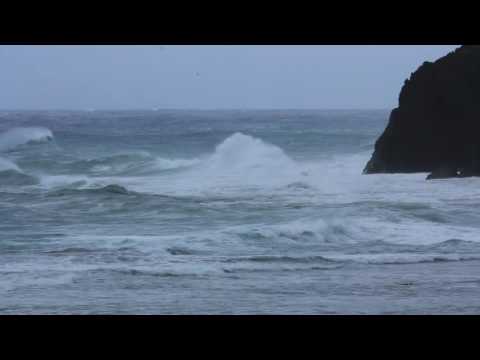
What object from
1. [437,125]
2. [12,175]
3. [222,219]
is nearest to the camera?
[222,219]

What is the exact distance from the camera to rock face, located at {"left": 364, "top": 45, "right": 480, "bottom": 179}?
468 cm

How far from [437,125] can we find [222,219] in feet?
4.93

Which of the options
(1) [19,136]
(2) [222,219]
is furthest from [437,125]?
(1) [19,136]

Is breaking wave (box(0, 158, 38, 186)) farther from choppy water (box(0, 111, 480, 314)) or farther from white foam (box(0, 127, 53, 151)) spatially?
white foam (box(0, 127, 53, 151))

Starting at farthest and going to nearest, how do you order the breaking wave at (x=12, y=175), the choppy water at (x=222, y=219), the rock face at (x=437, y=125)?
1. the rock face at (x=437, y=125)
2. the breaking wave at (x=12, y=175)
3. the choppy water at (x=222, y=219)

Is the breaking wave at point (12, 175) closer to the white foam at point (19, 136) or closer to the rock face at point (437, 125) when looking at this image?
the white foam at point (19, 136)

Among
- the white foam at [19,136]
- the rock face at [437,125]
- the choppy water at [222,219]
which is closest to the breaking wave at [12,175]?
the choppy water at [222,219]

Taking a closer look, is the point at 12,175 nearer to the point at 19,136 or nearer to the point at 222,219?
the point at 19,136

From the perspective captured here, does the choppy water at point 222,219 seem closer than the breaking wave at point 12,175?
Yes

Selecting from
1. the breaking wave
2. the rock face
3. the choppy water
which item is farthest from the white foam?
the rock face

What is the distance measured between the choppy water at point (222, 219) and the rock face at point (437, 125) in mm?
99

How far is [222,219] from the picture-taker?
4.46m

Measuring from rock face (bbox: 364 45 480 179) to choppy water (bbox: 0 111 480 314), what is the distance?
10cm

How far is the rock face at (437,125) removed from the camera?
15.4ft
